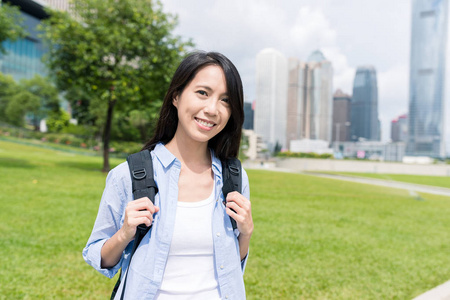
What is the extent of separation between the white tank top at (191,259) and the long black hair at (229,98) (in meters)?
0.37

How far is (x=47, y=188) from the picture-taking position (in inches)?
437

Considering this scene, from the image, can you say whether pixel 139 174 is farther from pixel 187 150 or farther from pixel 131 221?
pixel 187 150

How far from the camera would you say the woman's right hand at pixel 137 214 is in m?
1.37

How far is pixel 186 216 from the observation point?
1.54 metres

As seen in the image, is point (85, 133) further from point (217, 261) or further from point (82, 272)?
point (217, 261)

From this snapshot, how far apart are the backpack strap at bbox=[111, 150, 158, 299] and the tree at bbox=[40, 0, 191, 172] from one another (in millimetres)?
13563

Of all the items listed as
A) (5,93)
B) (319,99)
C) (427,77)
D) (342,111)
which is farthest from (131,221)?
(427,77)

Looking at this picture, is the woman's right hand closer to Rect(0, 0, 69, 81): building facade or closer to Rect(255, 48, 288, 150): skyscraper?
Rect(0, 0, 69, 81): building facade

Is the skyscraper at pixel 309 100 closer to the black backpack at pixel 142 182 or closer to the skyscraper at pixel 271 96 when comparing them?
the skyscraper at pixel 271 96

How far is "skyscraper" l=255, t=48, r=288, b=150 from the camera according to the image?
13212 cm

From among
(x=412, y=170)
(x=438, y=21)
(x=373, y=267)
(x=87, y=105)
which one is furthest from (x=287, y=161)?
(x=438, y=21)

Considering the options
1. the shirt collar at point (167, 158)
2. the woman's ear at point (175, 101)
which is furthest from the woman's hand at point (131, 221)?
the woman's ear at point (175, 101)

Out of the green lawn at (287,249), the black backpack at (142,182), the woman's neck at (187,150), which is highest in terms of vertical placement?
the woman's neck at (187,150)

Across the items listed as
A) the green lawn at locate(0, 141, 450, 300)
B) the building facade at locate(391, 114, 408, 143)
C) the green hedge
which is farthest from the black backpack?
the building facade at locate(391, 114, 408, 143)
